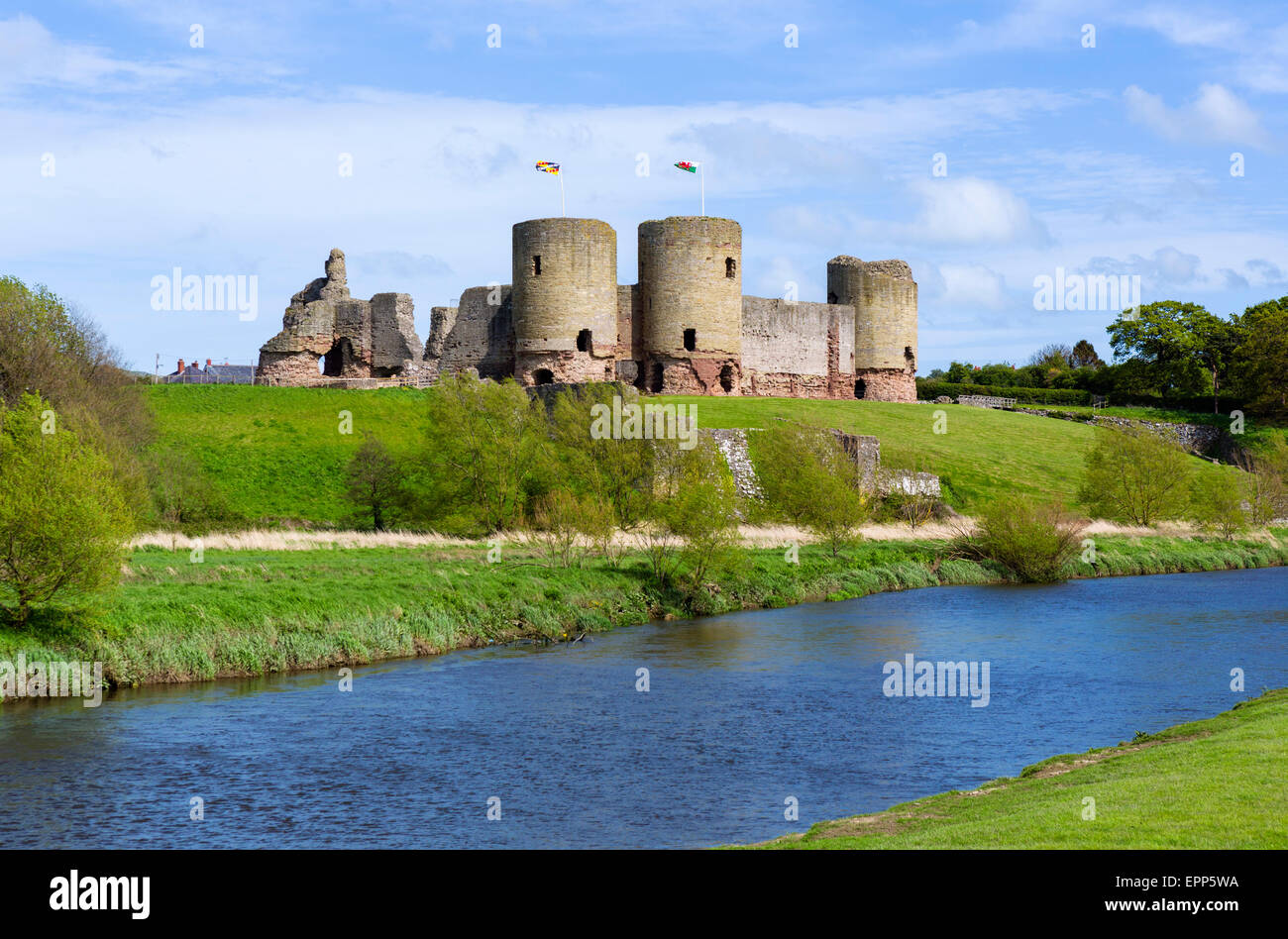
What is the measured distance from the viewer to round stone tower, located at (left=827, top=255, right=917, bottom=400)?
57.1 meters

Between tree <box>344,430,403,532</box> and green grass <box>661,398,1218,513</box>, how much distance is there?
→ 11761mm

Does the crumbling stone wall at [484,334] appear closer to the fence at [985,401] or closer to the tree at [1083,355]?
the fence at [985,401]

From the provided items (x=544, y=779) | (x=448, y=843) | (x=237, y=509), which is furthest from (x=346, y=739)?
(x=237, y=509)

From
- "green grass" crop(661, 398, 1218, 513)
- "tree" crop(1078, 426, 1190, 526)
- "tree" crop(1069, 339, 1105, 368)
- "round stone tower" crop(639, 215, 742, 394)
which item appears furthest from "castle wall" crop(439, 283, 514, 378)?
"tree" crop(1069, 339, 1105, 368)

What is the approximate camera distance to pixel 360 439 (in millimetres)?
40344

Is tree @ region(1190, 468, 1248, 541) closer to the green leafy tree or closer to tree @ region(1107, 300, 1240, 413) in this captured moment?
the green leafy tree

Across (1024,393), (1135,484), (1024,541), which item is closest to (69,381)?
(1024,541)

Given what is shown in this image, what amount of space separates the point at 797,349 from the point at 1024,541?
23.7 meters

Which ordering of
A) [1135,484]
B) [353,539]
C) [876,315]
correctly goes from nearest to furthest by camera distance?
1. [353,539]
2. [1135,484]
3. [876,315]

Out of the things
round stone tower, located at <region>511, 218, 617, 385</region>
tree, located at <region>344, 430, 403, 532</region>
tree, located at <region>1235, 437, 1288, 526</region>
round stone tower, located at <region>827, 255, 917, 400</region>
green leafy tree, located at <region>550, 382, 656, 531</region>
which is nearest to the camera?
green leafy tree, located at <region>550, 382, 656, 531</region>

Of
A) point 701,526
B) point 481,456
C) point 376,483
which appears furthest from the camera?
point 376,483

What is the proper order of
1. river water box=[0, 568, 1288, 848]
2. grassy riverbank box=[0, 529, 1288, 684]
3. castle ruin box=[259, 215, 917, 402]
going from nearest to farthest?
river water box=[0, 568, 1288, 848] < grassy riverbank box=[0, 529, 1288, 684] < castle ruin box=[259, 215, 917, 402]

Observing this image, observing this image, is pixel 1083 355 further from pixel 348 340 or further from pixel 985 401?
pixel 348 340

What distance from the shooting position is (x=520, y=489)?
111ft
